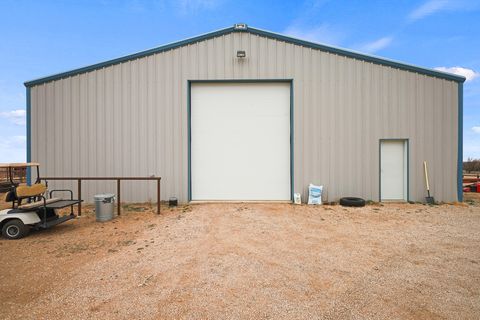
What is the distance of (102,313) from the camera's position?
2512 millimetres

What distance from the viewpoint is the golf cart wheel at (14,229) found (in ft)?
16.6

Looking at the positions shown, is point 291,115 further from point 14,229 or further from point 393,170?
point 14,229

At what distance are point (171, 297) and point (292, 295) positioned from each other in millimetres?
1412

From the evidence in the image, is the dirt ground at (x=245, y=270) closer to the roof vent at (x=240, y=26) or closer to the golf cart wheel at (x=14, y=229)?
the golf cart wheel at (x=14, y=229)

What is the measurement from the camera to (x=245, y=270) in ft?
11.3

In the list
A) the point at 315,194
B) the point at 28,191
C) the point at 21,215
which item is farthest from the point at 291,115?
the point at 21,215

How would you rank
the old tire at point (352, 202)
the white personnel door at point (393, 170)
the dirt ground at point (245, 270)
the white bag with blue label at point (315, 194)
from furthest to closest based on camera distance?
the white personnel door at point (393, 170) < the white bag with blue label at point (315, 194) < the old tire at point (352, 202) < the dirt ground at point (245, 270)

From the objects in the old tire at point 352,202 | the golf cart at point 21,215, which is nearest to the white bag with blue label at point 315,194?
the old tire at point 352,202

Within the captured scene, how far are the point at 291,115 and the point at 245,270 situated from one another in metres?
6.24

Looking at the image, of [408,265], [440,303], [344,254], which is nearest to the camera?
[440,303]

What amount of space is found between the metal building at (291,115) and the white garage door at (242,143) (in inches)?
12.3

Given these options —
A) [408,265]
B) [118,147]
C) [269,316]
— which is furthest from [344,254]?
[118,147]

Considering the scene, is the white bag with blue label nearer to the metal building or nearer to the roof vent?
the metal building

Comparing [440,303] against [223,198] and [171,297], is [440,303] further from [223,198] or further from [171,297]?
[223,198]
